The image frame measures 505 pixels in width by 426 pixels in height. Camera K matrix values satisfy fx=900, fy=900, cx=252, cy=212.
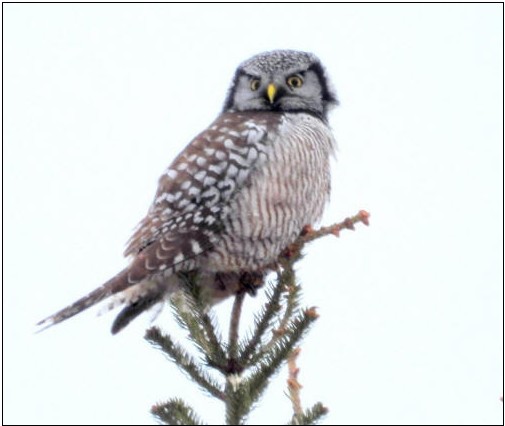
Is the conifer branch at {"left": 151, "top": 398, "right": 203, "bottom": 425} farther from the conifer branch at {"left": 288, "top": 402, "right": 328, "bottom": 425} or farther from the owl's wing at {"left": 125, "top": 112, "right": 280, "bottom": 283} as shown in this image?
the owl's wing at {"left": 125, "top": 112, "right": 280, "bottom": 283}

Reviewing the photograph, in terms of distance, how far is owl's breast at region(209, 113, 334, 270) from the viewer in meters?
4.23

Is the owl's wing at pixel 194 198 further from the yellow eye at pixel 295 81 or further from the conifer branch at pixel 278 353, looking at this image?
the conifer branch at pixel 278 353

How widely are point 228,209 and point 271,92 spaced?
40.5 inches

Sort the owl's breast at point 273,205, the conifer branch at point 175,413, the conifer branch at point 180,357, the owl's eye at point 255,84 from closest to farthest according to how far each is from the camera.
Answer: the conifer branch at point 175,413 < the conifer branch at point 180,357 < the owl's breast at point 273,205 < the owl's eye at point 255,84

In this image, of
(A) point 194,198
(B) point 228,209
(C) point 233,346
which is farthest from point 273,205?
(C) point 233,346

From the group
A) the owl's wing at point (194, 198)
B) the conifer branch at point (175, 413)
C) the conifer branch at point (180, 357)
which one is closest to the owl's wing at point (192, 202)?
the owl's wing at point (194, 198)

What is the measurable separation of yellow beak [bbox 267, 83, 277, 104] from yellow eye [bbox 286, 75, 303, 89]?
15 cm

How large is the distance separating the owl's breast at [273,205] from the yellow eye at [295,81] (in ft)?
2.22

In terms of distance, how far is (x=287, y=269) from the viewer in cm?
324

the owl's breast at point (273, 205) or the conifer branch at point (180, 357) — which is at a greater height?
the owl's breast at point (273, 205)

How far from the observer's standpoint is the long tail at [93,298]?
3.34 metres

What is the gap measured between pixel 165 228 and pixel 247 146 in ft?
1.93

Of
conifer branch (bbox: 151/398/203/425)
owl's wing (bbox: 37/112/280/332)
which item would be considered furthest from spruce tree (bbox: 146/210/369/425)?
owl's wing (bbox: 37/112/280/332)

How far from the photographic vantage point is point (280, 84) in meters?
5.06
